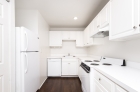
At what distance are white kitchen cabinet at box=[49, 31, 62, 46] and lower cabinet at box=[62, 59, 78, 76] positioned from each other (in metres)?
1.01

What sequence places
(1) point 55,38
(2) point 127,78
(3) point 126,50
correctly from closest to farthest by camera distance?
(2) point 127,78, (3) point 126,50, (1) point 55,38

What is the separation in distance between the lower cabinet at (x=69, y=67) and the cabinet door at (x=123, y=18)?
2641mm

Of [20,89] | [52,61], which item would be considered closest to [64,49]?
[52,61]

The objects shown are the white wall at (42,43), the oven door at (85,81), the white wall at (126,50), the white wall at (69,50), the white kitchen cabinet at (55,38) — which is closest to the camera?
the white wall at (126,50)

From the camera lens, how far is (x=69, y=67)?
3.80 metres

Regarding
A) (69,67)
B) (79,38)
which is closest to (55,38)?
(79,38)

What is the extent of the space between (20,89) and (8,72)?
17.1 inches

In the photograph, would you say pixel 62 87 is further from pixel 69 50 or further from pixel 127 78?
pixel 127 78

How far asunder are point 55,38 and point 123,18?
3.41 metres

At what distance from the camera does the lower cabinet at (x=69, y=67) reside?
379cm

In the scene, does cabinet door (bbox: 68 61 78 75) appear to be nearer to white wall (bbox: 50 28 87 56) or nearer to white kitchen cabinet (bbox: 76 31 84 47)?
white wall (bbox: 50 28 87 56)

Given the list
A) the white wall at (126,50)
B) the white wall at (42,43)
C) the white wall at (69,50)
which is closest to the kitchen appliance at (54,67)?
the white wall at (42,43)

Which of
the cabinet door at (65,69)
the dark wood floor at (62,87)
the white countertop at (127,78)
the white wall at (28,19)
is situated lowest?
the dark wood floor at (62,87)

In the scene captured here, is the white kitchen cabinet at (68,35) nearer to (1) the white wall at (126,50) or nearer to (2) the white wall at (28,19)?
(2) the white wall at (28,19)
